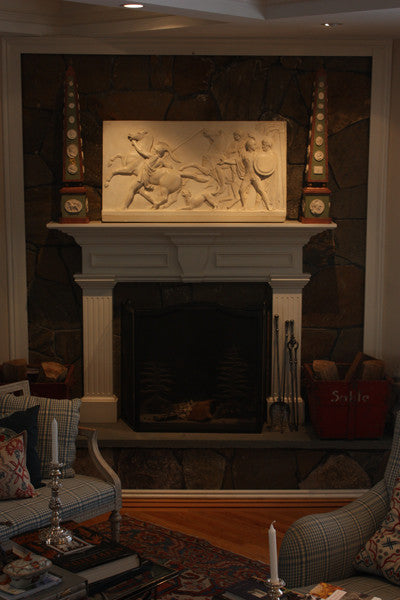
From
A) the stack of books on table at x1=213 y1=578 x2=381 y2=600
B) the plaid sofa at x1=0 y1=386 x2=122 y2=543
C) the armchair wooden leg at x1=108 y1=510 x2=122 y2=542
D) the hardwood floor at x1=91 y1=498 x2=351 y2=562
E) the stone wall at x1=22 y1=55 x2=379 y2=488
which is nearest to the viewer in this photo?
the stack of books on table at x1=213 y1=578 x2=381 y2=600

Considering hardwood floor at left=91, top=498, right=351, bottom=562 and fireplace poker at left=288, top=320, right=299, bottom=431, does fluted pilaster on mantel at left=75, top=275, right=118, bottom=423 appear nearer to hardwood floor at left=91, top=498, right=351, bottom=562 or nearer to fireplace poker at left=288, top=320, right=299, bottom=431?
hardwood floor at left=91, top=498, right=351, bottom=562

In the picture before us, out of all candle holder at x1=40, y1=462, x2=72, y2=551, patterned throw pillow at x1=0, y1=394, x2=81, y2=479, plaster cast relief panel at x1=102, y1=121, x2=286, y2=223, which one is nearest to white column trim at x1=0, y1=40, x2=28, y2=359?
plaster cast relief panel at x1=102, y1=121, x2=286, y2=223

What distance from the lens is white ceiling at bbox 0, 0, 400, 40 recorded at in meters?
3.27

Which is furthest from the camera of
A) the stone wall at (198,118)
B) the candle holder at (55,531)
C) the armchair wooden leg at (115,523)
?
the stone wall at (198,118)

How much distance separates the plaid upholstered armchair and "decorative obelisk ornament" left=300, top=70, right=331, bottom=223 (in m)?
1.96

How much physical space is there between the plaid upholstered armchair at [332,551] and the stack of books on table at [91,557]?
549 mm

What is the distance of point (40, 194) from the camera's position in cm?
433

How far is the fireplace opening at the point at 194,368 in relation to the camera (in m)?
4.29

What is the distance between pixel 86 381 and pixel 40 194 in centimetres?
114

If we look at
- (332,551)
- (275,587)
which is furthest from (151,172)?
(275,587)

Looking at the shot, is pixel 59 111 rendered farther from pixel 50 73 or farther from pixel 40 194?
pixel 40 194

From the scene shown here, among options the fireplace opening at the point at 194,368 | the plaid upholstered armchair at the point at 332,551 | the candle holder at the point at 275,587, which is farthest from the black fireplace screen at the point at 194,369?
the candle holder at the point at 275,587

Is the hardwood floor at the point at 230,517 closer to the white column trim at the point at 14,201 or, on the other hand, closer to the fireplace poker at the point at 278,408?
the fireplace poker at the point at 278,408

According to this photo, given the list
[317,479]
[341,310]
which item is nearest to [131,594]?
[317,479]
